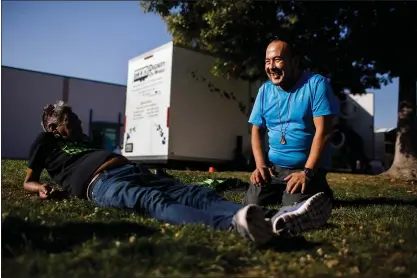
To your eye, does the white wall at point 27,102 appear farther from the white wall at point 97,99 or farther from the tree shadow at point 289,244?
the tree shadow at point 289,244

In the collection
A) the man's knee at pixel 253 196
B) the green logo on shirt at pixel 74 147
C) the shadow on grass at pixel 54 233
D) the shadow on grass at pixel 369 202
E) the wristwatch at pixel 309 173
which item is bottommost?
the shadow on grass at pixel 369 202

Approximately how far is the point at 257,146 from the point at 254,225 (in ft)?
5.29

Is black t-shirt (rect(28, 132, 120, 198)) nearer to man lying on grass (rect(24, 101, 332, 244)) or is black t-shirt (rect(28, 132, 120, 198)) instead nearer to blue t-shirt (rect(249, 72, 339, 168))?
man lying on grass (rect(24, 101, 332, 244))

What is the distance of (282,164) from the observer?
4289 millimetres

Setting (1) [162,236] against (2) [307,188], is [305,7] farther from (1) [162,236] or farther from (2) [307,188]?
(1) [162,236]

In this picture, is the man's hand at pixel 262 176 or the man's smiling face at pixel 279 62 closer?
the man's hand at pixel 262 176

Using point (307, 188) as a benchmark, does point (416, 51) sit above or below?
above

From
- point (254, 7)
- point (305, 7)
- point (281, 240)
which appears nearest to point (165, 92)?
point (254, 7)

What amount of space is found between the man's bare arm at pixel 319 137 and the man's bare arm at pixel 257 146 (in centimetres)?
45

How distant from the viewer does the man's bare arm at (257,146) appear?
3972 millimetres

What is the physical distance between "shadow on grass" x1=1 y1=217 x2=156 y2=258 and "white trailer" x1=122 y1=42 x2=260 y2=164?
296 inches

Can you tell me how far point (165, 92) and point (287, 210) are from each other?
7.89 metres

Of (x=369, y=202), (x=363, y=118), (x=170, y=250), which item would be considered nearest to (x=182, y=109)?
(x=369, y=202)

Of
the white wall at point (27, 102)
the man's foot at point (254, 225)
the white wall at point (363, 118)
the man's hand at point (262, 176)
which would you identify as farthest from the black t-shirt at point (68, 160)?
the white wall at point (363, 118)
